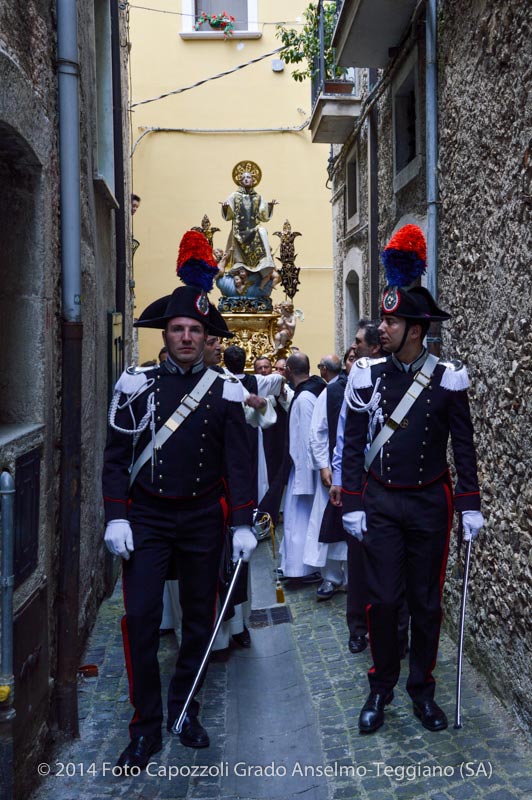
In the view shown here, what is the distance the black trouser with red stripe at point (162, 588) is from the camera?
3811 mm

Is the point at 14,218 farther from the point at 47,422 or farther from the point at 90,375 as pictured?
the point at 90,375

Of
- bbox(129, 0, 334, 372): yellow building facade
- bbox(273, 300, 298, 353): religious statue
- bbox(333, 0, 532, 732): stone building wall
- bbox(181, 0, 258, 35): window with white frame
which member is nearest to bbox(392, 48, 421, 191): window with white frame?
bbox(333, 0, 532, 732): stone building wall

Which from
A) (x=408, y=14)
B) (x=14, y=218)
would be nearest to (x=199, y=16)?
(x=408, y=14)

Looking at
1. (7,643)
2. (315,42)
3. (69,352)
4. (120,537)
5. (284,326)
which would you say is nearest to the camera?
(7,643)

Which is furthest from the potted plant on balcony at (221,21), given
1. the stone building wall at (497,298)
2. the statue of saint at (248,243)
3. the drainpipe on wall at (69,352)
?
the drainpipe on wall at (69,352)

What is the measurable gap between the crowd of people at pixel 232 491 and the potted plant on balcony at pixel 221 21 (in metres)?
15.2

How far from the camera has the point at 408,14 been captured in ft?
24.4

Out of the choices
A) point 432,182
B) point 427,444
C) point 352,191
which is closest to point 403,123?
point 432,182

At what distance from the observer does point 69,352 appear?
430 cm

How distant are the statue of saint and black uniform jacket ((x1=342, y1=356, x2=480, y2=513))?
7663 millimetres

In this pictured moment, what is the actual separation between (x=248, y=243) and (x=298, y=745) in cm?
863

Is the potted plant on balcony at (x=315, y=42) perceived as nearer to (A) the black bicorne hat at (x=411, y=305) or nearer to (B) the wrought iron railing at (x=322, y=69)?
(B) the wrought iron railing at (x=322, y=69)

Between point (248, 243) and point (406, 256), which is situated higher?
point (248, 243)

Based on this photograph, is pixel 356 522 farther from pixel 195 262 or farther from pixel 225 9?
pixel 225 9
